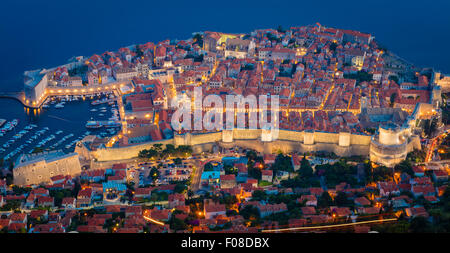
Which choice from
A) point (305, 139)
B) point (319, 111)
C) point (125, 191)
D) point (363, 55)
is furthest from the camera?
point (363, 55)

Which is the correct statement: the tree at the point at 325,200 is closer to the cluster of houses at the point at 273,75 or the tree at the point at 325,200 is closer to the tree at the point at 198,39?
the cluster of houses at the point at 273,75

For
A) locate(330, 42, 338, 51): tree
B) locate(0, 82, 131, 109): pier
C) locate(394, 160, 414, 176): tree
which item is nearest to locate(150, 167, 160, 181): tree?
locate(394, 160, 414, 176): tree

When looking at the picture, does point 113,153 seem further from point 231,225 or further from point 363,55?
point 363,55

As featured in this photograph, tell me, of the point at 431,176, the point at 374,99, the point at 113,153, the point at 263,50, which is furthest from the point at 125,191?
the point at 263,50

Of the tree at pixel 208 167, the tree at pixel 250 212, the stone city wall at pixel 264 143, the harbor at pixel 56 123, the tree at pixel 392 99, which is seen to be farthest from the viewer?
the tree at pixel 392 99

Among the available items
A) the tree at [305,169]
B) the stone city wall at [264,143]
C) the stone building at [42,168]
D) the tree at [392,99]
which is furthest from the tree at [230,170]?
the tree at [392,99]

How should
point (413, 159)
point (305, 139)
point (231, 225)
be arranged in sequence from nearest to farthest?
point (231, 225)
point (413, 159)
point (305, 139)

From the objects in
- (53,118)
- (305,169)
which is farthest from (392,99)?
(53,118)

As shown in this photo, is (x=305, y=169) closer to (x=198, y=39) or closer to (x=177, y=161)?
(x=177, y=161)
